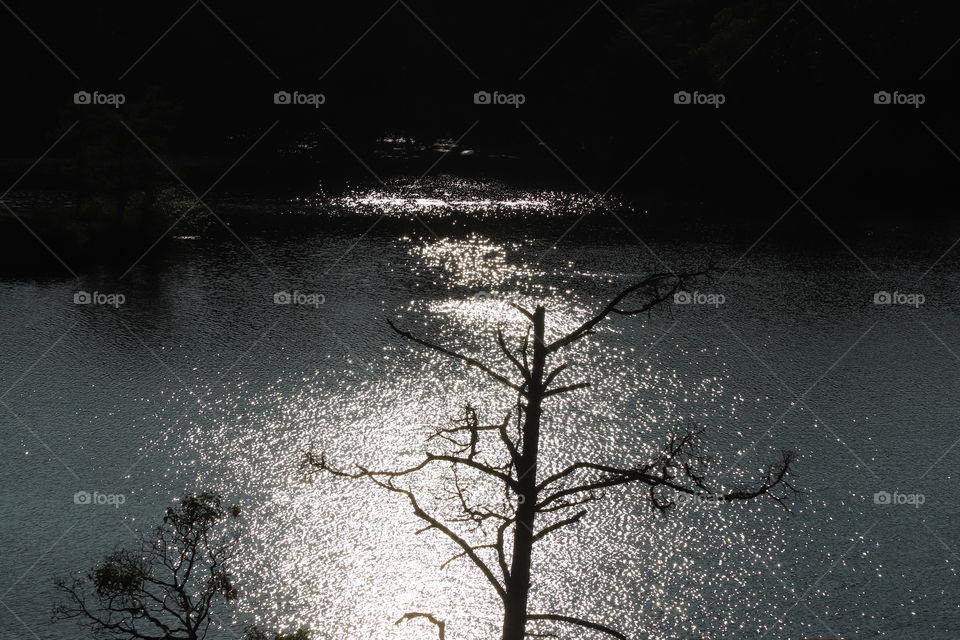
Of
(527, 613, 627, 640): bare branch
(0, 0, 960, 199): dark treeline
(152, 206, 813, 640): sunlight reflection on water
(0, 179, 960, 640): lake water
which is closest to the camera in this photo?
(527, 613, 627, 640): bare branch

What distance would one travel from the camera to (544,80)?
121 metres

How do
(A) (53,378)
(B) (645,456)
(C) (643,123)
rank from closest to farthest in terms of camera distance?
(B) (645,456) → (A) (53,378) → (C) (643,123)

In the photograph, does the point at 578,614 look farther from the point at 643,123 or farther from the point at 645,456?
the point at 643,123

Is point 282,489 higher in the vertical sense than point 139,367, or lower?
lower

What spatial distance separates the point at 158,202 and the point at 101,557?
49102 millimetres

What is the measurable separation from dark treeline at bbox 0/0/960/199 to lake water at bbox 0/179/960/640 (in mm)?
23962

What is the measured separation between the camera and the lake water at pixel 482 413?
93.4 ft

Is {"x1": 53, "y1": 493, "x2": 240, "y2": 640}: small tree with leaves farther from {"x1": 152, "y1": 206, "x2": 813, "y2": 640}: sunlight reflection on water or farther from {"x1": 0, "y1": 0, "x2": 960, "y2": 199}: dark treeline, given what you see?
{"x1": 0, "y1": 0, "x2": 960, "y2": 199}: dark treeline

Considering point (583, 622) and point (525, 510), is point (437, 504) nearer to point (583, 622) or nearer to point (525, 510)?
point (583, 622)

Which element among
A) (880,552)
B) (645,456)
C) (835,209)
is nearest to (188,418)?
(645,456)

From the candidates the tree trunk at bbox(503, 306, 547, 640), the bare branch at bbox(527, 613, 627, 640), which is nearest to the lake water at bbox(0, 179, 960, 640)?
the tree trunk at bbox(503, 306, 547, 640)

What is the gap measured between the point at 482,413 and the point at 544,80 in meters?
86.9

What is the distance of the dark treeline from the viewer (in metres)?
88.1

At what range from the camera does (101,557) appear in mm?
29641
